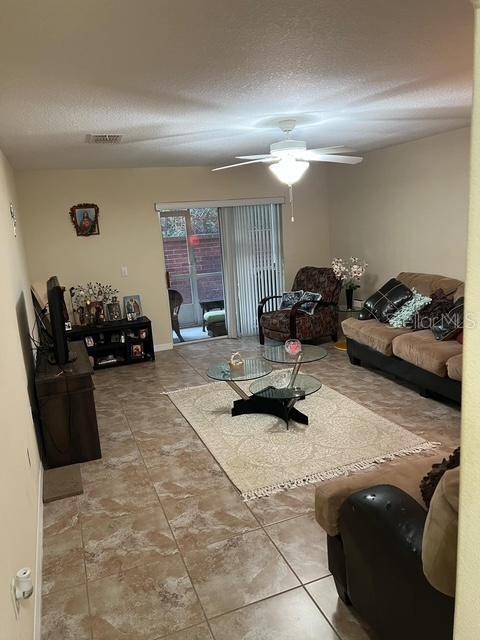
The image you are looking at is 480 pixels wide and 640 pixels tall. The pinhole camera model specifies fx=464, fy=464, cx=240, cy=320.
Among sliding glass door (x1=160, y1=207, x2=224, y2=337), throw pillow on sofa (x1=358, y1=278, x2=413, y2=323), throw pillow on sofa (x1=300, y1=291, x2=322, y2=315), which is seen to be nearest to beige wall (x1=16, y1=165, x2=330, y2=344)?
throw pillow on sofa (x1=300, y1=291, x2=322, y2=315)

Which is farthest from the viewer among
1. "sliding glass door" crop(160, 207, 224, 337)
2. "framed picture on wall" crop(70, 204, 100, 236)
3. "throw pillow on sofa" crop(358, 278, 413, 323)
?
"sliding glass door" crop(160, 207, 224, 337)

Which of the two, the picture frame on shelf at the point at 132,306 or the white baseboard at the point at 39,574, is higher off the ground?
the picture frame on shelf at the point at 132,306

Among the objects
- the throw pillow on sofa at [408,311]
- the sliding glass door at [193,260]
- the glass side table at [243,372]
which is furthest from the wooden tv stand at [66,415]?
the sliding glass door at [193,260]

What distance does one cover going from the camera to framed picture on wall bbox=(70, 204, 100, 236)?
5.60m

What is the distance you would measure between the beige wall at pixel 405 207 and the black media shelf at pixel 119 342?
3020 millimetres

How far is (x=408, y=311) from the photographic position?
4754 mm

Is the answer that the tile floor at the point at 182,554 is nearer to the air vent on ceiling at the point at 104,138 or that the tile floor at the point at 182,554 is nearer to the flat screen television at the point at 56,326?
the flat screen television at the point at 56,326

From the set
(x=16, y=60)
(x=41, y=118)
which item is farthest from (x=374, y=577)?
(x=41, y=118)

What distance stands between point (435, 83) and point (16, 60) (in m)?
2.28

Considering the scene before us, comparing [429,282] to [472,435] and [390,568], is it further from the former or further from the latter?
[472,435]

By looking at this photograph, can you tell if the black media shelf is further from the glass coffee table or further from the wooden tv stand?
the wooden tv stand

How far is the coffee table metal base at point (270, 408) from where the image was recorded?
12.5ft

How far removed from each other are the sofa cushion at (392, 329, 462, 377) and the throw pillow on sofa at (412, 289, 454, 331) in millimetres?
125

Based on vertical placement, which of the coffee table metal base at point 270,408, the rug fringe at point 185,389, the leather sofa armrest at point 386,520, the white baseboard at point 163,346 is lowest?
the rug fringe at point 185,389
